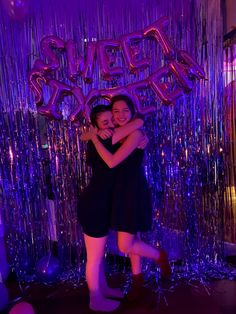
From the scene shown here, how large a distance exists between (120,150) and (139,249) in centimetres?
72

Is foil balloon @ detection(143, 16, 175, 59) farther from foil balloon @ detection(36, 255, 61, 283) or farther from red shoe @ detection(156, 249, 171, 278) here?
foil balloon @ detection(36, 255, 61, 283)

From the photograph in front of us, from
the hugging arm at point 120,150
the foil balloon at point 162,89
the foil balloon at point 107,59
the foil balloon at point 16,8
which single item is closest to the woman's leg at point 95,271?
the hugging arm at point 120,150

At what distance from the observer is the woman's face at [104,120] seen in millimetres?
2047

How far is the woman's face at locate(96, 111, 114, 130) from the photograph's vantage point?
2.05 meters

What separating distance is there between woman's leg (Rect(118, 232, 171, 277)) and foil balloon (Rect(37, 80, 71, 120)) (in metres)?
1.06

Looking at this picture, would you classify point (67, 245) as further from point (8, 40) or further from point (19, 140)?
point (8, 40)

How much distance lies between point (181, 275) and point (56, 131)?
5.06 ft

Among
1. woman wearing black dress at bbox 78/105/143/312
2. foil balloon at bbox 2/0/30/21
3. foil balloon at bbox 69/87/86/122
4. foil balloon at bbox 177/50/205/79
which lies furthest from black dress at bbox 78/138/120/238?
foil balloon at bbox 2/0/30/21

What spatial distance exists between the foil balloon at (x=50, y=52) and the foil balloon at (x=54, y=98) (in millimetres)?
115

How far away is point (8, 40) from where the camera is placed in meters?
2.56

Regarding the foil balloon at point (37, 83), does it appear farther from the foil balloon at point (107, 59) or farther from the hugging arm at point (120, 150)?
the hugging arm at point (120, 150)

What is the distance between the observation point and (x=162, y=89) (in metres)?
2.37

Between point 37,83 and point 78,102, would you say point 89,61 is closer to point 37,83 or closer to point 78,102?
point 78,102

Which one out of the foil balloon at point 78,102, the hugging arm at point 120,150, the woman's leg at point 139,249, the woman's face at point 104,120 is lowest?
the woman's leg at point 139,249
